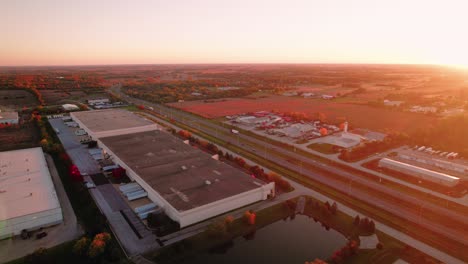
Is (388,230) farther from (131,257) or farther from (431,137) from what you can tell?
(431,137)

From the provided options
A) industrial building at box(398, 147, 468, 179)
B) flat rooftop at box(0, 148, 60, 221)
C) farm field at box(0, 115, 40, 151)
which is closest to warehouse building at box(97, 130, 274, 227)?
flat rooftop at box(0, 148, 60, 221)

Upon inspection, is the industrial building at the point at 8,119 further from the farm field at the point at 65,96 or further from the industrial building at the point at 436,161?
the industrial building at the point at 436,161

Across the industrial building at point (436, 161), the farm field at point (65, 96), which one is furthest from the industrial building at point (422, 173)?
the farm field at point (65, 96)

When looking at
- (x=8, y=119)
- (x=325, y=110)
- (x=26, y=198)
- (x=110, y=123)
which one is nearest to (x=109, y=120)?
(x=110, y=123)

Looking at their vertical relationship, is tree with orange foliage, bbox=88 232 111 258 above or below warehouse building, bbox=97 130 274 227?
below

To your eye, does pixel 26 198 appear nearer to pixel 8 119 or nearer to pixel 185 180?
pixel 185 180

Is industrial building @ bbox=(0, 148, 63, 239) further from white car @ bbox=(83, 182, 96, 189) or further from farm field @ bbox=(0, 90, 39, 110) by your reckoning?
farm field @ bbox=(0, 90, 39, 110)
